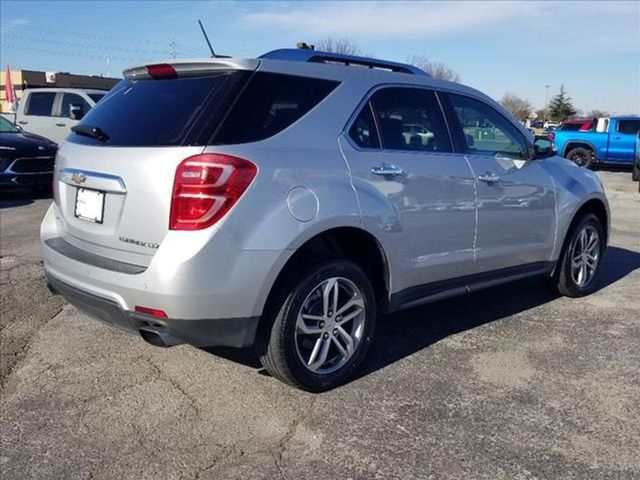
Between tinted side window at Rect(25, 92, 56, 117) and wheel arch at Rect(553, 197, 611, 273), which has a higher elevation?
tinted side window at Rect(25, 92, 56, 117)

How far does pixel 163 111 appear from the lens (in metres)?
3.36

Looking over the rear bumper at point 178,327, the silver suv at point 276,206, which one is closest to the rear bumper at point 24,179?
the silver suv at point 276,206

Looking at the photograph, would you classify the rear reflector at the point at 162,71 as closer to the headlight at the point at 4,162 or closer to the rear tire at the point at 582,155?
the headlight at the point at 4,162

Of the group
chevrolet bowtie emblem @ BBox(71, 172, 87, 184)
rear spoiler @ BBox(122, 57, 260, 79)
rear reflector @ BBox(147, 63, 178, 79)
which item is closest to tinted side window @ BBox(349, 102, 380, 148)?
rear spoiler @ BBox(122, 57, 260, 79)

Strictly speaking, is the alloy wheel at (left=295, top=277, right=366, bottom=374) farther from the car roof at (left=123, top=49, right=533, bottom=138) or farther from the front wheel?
the car roof at (left=123, top=49, right=533, bottom=138)

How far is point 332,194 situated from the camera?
3.43m

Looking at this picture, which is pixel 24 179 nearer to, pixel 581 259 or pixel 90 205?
pixel 90 205

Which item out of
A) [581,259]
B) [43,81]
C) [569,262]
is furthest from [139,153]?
[43,81]

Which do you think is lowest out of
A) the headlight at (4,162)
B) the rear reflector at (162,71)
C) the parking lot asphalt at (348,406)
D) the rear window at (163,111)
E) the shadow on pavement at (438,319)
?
the parking lot asphalt at (348,406)

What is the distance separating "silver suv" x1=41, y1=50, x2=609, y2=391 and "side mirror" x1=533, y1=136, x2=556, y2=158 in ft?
2.48

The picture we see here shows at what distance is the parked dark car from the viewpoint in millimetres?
10656

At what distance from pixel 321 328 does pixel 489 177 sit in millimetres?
1754

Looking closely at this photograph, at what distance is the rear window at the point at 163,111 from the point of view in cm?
319

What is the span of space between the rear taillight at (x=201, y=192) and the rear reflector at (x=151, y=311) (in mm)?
408
